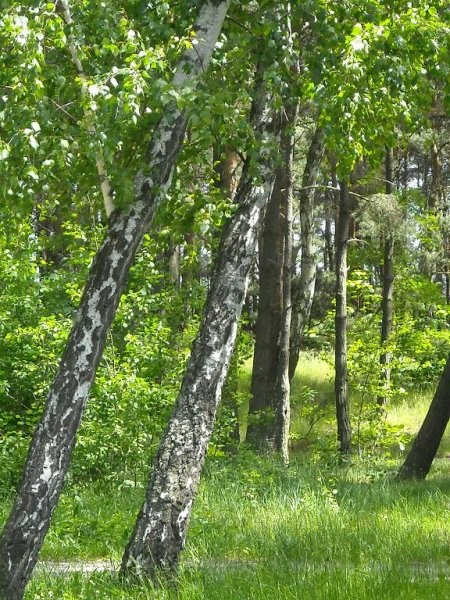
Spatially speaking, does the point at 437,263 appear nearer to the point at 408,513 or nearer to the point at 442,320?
the point at 442,320

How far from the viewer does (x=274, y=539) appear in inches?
329

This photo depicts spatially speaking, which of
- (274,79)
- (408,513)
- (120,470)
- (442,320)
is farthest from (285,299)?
(442,320)

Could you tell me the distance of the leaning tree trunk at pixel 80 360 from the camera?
6.23m

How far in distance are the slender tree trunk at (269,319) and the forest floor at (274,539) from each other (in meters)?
2.65

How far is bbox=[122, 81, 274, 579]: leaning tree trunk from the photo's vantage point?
22.7ft

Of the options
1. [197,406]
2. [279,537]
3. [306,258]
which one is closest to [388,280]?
[306,258]

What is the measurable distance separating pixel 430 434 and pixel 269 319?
3824 millimetres

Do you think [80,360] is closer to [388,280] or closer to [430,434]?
[430,434]

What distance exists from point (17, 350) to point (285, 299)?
476 centimetres

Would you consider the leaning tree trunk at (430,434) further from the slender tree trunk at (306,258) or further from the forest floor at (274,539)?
the slender tree trunk at (306,258)

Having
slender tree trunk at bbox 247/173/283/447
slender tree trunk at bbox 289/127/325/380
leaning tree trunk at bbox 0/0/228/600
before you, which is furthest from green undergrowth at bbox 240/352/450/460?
leaning tree trunk at bbox 0/0/228/600

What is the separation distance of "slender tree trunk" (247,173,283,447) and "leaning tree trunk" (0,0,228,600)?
9590 millimetres

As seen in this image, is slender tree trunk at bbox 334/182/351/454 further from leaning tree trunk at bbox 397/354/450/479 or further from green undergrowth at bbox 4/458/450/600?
green undergrowth at bbox 4/458/450/600

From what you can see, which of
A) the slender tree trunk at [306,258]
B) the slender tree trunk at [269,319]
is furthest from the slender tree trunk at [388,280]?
the slender tree trunk at [269,319]
